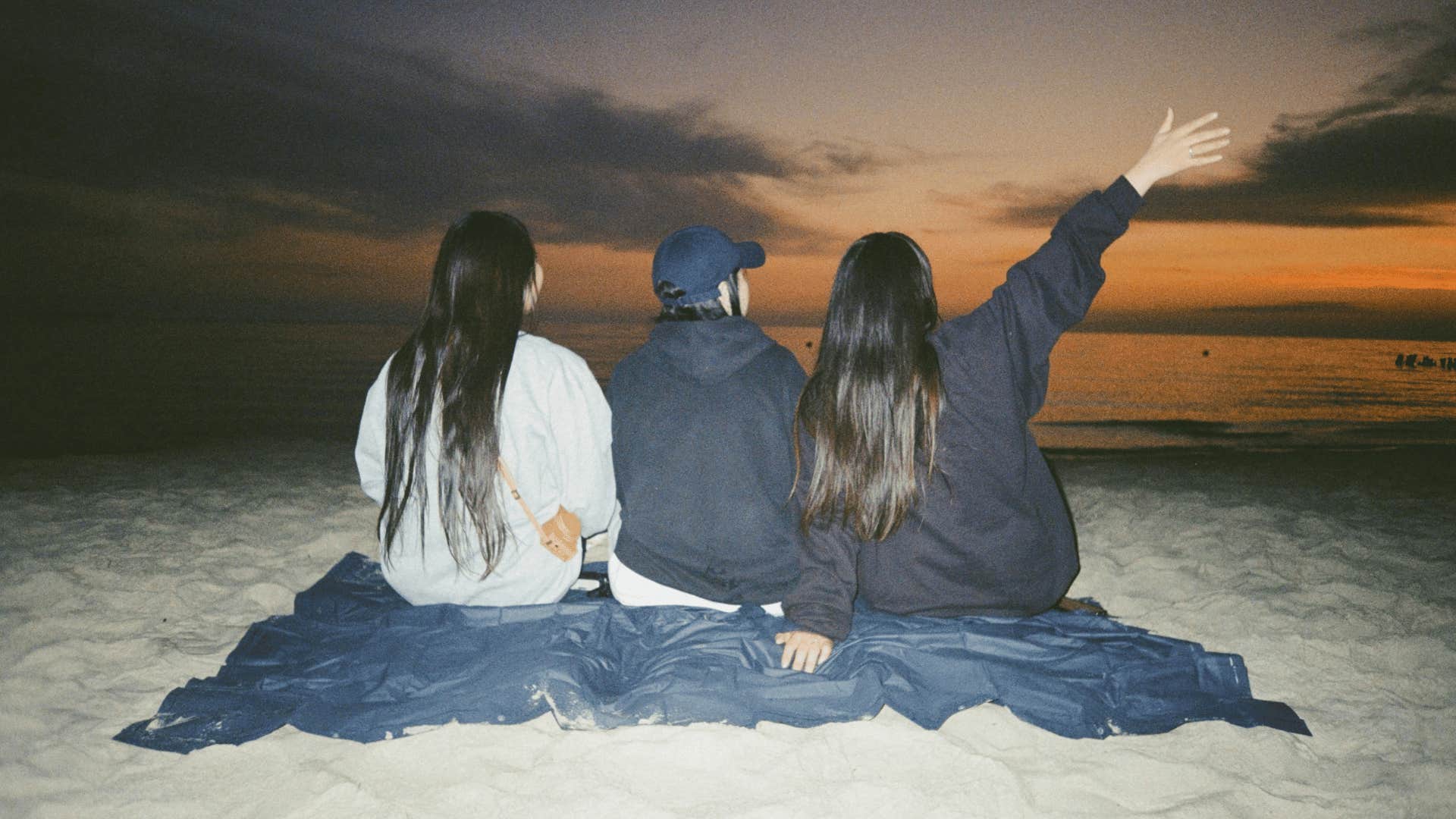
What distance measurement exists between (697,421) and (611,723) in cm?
113

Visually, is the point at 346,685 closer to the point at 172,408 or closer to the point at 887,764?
the point at 887,764

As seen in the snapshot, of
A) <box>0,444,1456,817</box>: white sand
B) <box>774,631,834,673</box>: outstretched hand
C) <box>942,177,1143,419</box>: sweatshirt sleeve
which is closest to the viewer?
<box>0,444,1456,817</box>: white sand

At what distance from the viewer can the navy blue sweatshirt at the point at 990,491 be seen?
245 centimetres

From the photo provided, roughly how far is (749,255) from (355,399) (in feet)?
49.3

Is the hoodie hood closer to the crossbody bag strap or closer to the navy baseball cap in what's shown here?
the navy baseball cap

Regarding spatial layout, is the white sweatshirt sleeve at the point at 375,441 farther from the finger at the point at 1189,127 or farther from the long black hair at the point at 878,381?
the finger at the point at 1189,127

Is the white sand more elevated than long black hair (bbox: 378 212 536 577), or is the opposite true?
long black hair (bbox: 378 212 536 577)

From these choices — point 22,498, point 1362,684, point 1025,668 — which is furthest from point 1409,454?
point 22,498

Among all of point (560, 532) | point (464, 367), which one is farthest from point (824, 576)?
point (464, 367)

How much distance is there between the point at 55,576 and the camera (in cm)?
403

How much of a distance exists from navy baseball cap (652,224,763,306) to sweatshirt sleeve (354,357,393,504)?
1246 mm

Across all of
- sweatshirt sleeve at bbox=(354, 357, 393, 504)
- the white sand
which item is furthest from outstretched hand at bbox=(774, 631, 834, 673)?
sweatshirt sleeve at bbox=(354, 357, 393, 504)

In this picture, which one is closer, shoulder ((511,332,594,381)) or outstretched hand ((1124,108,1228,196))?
outstretched hand ((1124,108,1228,196))

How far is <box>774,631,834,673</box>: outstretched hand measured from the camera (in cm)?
277
